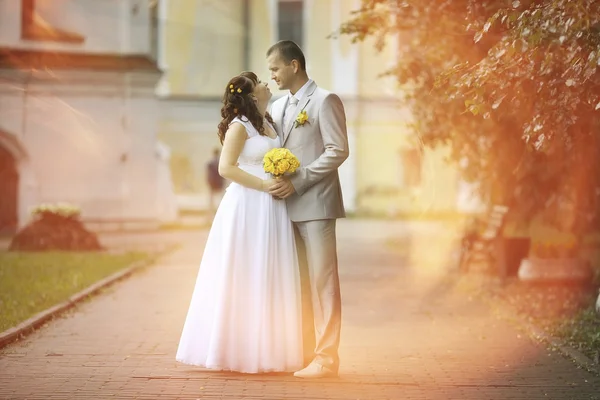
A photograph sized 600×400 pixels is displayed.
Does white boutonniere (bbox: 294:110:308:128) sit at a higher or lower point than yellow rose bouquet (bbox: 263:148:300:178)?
higher

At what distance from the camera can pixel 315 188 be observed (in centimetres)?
795

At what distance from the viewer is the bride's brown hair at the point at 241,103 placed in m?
7.98

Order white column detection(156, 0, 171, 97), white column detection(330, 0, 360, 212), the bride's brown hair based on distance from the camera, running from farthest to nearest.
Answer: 1. white column detection(330, 0, 360, 212)
2. white column detection(156, 0, 171, 97)
3. the bride's brown hair

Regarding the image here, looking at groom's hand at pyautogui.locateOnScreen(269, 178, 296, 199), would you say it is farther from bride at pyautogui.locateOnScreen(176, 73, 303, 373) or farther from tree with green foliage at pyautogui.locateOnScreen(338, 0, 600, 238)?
tree with green foliage at pyautogui.locateOnScreen(338, 0, 600, 238)

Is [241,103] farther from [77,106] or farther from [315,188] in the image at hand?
[77,106]

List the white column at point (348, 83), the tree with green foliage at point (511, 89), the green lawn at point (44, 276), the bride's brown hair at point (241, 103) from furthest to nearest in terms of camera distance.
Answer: the white column at point (348, 83) → the green lawn at point (44, 276) → the tree with green foliage at point (511, 89) → the bride's brown hair at point (241, 103)

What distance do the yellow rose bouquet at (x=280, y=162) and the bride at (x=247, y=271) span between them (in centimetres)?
27

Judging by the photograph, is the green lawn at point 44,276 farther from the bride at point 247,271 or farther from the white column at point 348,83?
the white column at point 348,83

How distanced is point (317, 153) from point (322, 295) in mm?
1104

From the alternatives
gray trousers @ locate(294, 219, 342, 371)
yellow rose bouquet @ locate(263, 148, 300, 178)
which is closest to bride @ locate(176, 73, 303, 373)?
gray trousers @ locate(294, 219, 342, 371)

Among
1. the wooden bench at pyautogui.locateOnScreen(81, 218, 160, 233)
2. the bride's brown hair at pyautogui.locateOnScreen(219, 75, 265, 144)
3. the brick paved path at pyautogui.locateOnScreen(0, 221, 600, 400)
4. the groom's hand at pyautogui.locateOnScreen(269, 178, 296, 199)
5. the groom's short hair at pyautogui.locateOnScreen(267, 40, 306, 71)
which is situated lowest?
the brick paved path at pyautogui.locateOnScreen(0, 221, 600, 400)

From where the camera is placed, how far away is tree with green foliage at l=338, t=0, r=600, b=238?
27.0 ft

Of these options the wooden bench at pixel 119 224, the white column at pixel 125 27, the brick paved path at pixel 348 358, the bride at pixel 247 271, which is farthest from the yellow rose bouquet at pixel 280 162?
the white column at pixel 125 27

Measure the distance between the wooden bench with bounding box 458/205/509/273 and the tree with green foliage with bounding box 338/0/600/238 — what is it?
1.78 feet
